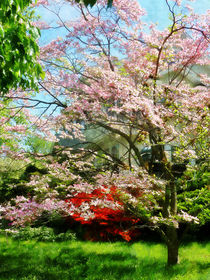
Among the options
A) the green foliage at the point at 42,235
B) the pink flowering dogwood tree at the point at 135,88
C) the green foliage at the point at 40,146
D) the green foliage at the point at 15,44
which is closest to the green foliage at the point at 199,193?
the pink flowering dogwood tree at the point at 135,88

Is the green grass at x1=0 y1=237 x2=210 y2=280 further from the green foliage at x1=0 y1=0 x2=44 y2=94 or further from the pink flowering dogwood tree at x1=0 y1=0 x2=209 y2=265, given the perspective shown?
the green foliage at x1=0 y1=0 x2=44 y2=94

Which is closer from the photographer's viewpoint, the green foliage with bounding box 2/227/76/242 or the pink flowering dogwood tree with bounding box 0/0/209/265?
the pink flowering dogwood tree with bounding box 0/0/209/265

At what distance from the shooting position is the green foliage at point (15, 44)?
382cm

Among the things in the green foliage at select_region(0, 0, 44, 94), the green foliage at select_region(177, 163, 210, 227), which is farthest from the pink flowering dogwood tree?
the green foliage at select_region(0, 0, 44, 94)

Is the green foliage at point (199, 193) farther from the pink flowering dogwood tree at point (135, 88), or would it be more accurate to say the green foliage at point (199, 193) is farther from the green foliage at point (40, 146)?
the green foliage at point (40, 146)

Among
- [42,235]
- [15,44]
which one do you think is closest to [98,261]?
[42,235]

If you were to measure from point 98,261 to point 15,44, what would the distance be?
17.0 ft

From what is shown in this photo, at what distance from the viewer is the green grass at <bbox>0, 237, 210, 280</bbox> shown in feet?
19.3

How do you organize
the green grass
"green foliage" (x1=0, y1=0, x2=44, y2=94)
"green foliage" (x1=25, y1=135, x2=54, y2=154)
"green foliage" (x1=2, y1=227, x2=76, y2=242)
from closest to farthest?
1. "green foliage" (x1=0, y1=0, x2=44, y2=94)
2. the green grass
3. "green foliage" (x1=2, y1=227, x2=76, y2=242)
4. "green foliage" (x1=25, y1=135, x2=54, y2=154)

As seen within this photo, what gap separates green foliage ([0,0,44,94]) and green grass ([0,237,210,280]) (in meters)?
4.14

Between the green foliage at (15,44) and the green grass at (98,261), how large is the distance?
13.6ft

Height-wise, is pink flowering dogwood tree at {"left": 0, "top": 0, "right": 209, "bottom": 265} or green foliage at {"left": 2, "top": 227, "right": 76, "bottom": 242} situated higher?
pink flowering dogwood tree at {"left": 0, "top": 0, "right": 209, "bottom": 265}

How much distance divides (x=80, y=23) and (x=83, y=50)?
65 centimetres

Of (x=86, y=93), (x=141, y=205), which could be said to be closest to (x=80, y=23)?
(x=86, y=93)
